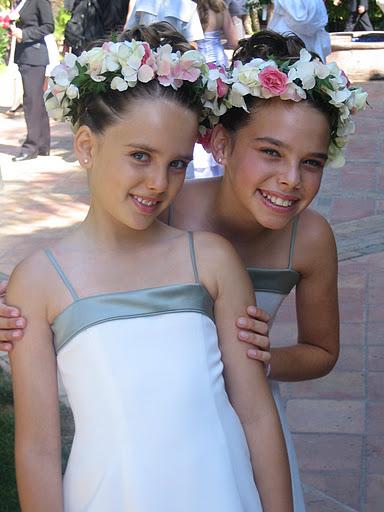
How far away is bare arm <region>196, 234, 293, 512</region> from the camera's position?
2168mm

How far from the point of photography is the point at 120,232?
2.27m

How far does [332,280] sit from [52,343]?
894mm

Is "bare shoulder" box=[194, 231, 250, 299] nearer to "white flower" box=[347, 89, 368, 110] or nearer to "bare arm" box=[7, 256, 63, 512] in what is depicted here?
"bare arm" box=[7, 256, 63, 512]

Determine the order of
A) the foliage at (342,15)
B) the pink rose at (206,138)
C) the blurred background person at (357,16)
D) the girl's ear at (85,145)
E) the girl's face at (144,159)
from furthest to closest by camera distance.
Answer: the foliage at (342,15) < the blurred background person at (357,16) < the pink rose at (206,138) < the girl's ear at (85,145) < the girl's face at (144,159)

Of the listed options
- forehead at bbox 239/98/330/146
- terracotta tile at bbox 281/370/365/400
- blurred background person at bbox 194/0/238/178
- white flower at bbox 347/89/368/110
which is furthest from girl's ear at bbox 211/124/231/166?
blurred background person at bbox 194/0/238/178

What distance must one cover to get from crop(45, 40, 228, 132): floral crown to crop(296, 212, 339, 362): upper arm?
552 mm

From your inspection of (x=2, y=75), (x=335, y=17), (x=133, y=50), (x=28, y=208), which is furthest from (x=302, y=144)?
(x=335, y=17)

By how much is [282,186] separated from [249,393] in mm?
506

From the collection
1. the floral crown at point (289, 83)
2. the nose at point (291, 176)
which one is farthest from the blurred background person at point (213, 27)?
the nose at point (291, 176)

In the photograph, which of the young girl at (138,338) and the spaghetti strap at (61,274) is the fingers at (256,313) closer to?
the young girl at (138,338)

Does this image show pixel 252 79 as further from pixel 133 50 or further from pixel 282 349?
pixel 282 349

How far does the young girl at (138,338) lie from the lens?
206 cm

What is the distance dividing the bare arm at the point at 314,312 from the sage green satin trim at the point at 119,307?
0.57 meters

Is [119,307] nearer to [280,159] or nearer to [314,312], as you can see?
[280,159]
